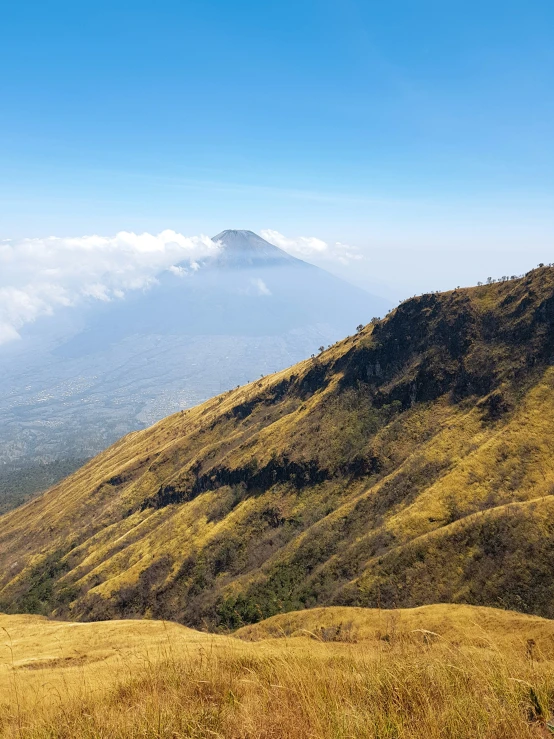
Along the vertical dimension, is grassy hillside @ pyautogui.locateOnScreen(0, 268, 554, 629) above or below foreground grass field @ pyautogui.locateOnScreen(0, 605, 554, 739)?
below

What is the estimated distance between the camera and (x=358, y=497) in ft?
321

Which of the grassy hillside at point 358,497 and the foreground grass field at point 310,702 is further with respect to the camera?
the grassy hillside at point 358,497

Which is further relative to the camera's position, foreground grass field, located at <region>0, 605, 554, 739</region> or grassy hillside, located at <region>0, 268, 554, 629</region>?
grassy hillside, located at <region>0, 268, 554, 629</region>

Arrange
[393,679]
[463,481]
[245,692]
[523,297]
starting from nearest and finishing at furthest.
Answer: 1. [393,679]
2. [245,692]
3. [463,481]
4. [523,297]

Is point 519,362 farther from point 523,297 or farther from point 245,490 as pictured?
point 245,490

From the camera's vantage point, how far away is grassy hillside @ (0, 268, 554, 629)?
67.6m

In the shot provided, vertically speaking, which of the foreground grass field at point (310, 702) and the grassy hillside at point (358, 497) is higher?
the foreground grass field at point (310, 702)

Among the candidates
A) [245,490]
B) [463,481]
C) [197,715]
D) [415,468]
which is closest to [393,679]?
[197,715]

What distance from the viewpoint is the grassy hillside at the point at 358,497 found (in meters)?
67.6

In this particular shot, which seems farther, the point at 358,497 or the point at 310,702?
the point at 358,497

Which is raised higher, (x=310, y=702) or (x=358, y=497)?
(x=310, y=702)

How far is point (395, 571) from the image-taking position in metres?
69.5

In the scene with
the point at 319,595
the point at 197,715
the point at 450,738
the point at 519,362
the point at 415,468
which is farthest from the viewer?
the point at 519,362

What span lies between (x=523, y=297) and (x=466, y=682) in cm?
12458
